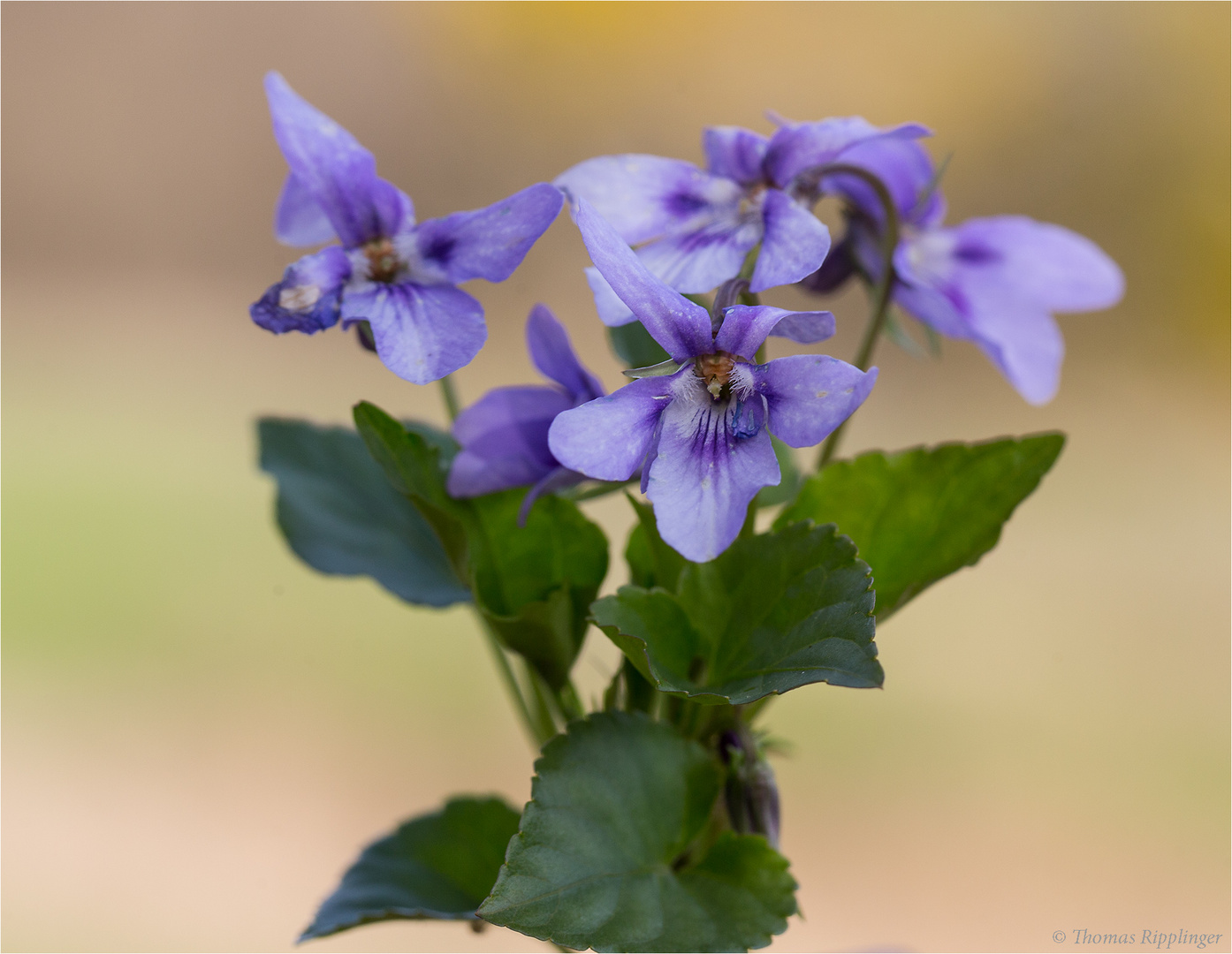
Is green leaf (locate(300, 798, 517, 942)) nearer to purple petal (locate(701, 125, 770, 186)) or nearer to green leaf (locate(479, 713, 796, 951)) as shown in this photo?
green leaf (locate(479, 713, 796, 951))

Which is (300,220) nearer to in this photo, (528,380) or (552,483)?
(552,483)

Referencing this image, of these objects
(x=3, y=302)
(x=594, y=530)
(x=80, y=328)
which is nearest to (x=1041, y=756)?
(x=594, y=530)

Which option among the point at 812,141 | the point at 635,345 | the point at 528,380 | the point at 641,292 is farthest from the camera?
the point at 528,380

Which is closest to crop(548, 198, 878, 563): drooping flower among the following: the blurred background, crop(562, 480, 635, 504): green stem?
crop(562, 480, 635, 504): green stem

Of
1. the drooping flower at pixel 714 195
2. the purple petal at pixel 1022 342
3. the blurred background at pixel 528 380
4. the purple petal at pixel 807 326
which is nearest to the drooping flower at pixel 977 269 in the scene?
the purple petal at pixel 1022 342

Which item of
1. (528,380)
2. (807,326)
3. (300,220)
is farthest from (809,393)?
(528,380)

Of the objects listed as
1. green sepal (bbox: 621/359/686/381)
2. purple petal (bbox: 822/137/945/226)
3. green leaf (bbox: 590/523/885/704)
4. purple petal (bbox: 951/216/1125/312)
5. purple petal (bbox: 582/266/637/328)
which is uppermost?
purple petal (bbox: 822/137/945/226)
